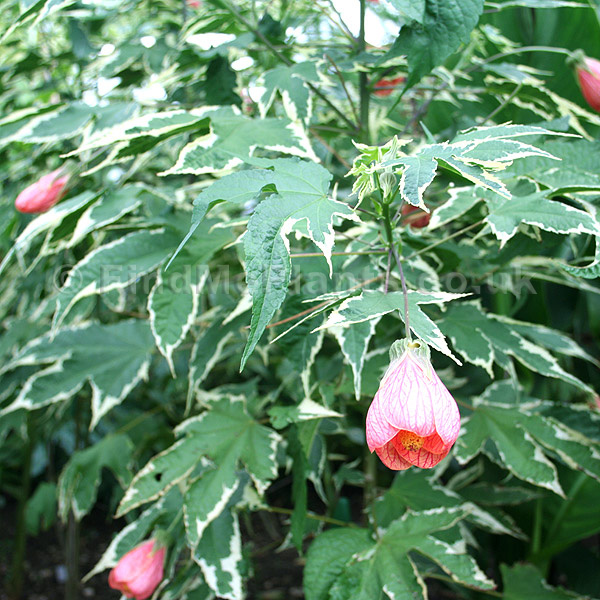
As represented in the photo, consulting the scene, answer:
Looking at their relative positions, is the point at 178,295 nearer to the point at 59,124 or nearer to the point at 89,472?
the point at 59,124

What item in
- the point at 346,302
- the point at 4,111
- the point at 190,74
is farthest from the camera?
the point at 4,111

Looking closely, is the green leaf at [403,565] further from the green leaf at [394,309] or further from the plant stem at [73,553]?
the plant stem at [73,553]

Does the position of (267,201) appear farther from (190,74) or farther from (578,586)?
(578,586)

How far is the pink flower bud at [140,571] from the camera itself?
811mm

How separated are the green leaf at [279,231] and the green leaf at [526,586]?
77cm

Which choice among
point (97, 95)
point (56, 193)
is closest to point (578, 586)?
point (56, 193)

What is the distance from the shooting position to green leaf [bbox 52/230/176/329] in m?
0.73

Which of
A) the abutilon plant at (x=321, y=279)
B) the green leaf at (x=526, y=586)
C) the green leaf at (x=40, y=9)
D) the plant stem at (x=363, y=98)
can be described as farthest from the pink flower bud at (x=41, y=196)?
the green leaf at (x=526, y=586)

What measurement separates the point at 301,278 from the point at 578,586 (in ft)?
2.89

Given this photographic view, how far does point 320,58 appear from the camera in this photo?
83cm

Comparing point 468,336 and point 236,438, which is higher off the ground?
point 468,336

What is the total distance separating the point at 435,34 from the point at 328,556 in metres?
0.65

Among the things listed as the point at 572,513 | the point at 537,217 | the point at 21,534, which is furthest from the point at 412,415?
the point at 21,534

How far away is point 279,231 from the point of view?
1.59 ft
